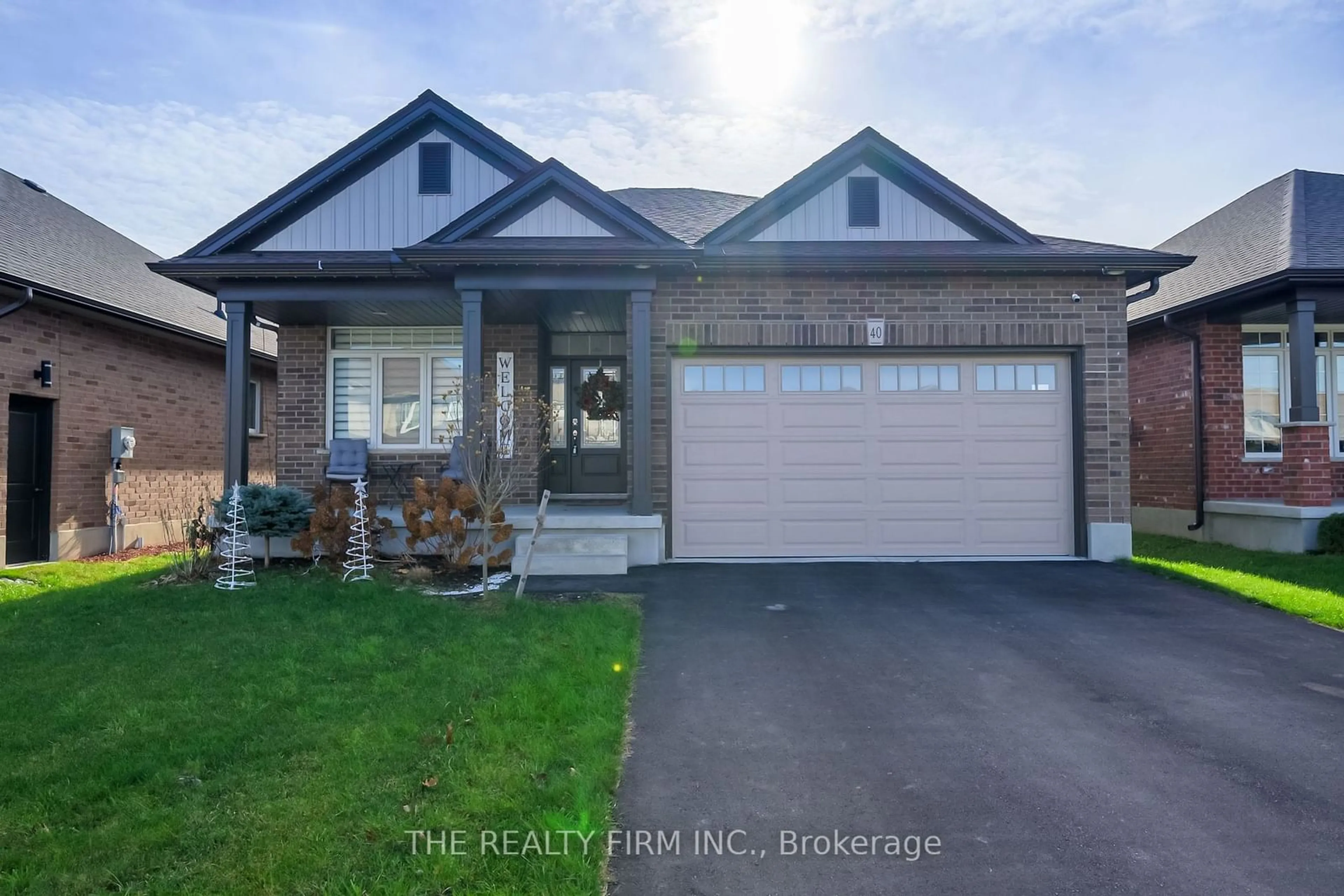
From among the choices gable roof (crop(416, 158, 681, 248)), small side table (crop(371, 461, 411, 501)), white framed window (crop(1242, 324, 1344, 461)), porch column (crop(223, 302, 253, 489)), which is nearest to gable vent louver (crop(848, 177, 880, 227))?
gable roof (crop(416, 158, 681, 248))

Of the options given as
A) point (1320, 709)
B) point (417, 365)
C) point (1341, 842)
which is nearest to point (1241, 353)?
point (1320, 709)

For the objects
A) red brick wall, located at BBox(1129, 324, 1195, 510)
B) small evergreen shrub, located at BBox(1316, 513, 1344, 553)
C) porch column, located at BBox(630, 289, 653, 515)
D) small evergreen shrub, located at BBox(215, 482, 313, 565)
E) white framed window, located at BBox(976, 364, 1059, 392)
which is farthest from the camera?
red brick wall, located at BBox(1129, 324, 1195, 510)

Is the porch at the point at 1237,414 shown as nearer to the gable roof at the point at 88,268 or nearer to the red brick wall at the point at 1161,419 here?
the red brick wall at the point at 1161,419

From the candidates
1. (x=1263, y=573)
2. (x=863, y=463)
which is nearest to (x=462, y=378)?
(x=863, y=463)

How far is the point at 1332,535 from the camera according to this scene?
9.83 m

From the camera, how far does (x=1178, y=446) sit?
12156 millimetres

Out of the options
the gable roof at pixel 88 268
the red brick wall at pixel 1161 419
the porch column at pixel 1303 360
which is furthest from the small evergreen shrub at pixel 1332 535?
the gable roof at pixel 88 268

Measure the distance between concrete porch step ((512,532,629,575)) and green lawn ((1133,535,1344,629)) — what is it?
5791 millimetres

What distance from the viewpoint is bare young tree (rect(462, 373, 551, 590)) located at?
25.4ft

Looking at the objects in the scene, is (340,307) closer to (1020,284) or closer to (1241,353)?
(1020,284)

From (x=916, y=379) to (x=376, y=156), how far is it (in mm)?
7667

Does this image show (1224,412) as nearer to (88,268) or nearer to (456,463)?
(456,463)

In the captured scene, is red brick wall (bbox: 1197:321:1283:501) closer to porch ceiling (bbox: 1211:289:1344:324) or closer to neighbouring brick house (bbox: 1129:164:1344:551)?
neighbouring brick house (bbox: 1129:164:1344:551)

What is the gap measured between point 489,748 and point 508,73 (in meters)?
7.59
